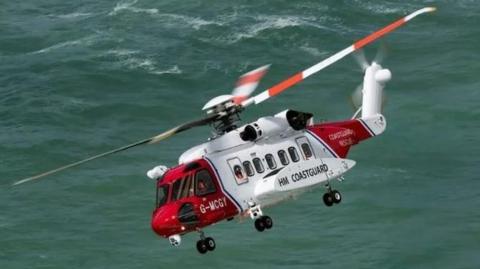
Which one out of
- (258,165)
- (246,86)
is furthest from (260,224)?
(246,86)

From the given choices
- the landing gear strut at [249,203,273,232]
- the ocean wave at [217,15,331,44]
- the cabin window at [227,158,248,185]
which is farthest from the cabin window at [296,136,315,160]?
the ocean wave at [217,15,331,44]

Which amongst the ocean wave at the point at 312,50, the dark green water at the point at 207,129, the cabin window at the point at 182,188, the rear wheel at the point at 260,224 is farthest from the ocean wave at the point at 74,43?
the rear wheel at the point at 260,224

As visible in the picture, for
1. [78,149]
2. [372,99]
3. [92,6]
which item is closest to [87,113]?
[78,149]

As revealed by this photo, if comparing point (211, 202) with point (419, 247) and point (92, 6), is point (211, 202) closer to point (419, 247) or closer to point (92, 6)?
point (419, 247)

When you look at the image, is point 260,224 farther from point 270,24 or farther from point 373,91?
point 270,24

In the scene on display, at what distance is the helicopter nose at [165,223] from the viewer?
192 feet

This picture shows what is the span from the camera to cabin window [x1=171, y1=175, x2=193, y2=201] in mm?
59781

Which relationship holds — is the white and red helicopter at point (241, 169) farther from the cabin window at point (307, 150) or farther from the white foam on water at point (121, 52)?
the white foam on water at point (121, 52)

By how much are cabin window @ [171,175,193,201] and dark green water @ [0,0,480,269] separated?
253ft

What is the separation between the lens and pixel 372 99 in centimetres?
7081

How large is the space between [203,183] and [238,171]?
1955 millimetres

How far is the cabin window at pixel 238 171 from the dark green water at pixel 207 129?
7601cm

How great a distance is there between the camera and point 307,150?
6444 centimetres

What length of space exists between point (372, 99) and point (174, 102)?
→ 88.4m
